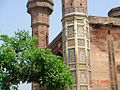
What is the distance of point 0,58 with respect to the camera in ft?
41.4

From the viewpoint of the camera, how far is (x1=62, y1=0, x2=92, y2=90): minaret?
1561 centimetres

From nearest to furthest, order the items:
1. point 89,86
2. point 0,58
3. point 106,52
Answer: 1. point 0,58
2. point 89,86
3. point 106,52

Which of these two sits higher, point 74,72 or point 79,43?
point 79,43

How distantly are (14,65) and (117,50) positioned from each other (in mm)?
6423

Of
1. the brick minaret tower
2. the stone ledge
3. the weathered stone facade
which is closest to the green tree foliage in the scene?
the weathered stone facade

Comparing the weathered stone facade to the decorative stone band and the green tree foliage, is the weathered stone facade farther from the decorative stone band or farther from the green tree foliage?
the green tree foliage

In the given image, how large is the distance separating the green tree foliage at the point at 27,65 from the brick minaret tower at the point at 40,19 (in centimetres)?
930

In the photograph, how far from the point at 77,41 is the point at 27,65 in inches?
155

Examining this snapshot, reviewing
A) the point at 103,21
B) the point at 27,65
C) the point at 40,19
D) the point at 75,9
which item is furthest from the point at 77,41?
the point at 40,19

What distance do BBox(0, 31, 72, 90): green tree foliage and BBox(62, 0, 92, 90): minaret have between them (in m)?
2.70

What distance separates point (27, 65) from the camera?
12.8 m

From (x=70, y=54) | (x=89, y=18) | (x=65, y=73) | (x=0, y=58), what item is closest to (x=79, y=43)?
(x=70, y=54)

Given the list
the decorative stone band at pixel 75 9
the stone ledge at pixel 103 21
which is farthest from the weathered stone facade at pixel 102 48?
the decorative stone band at pixel 75 9

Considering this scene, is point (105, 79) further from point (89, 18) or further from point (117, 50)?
point (89, 18)
